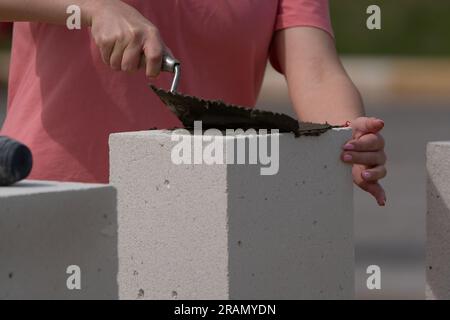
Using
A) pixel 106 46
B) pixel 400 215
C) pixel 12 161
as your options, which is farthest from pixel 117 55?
pixel 400 215

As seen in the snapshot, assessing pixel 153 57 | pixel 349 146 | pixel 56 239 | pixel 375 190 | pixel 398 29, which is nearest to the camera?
pixel 56 239

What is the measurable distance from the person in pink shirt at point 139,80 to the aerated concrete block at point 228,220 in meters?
0.21

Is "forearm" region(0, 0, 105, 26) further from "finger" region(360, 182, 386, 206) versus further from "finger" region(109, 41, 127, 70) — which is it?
"finger" region(360, 182, 386, 206)

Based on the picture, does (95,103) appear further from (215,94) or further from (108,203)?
(108,203)

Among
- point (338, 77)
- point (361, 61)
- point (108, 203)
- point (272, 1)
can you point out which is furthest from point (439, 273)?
point (361, 61)

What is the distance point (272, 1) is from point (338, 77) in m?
0.24

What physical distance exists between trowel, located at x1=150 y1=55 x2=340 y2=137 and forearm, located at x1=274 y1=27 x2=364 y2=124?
1.53 feet

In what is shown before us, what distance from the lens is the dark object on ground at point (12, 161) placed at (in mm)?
2398

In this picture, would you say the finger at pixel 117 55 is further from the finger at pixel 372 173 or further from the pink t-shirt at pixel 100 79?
the finger at pixel 372 173

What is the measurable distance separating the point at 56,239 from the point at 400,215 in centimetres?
719

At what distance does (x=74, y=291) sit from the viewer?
7.86 ft

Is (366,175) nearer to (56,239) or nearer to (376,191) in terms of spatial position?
(376,191)

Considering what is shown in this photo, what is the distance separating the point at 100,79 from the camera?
9.97 ft

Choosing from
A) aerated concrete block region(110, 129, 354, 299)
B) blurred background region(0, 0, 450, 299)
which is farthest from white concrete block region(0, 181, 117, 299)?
blurred background region(0, 0, 450, 299)
